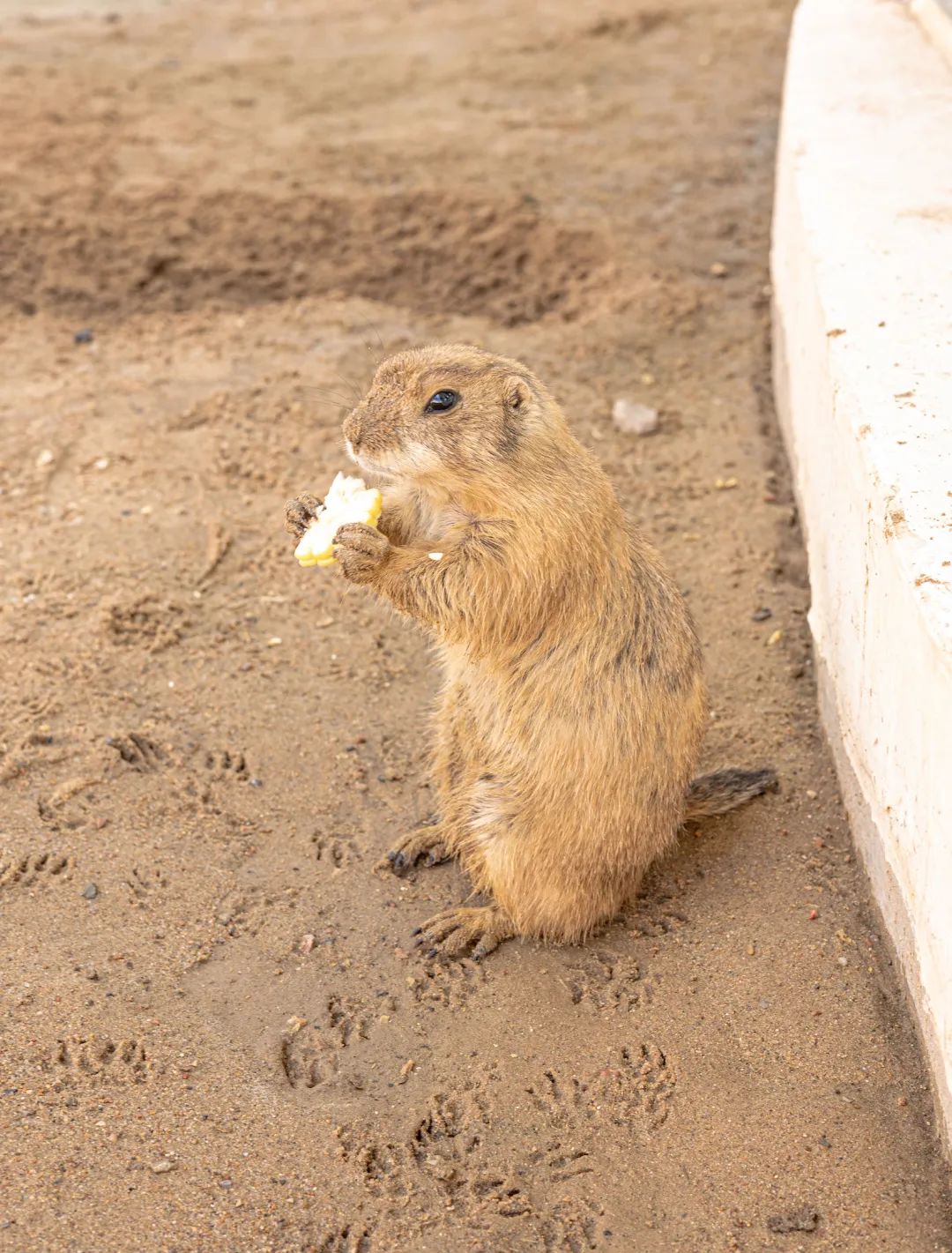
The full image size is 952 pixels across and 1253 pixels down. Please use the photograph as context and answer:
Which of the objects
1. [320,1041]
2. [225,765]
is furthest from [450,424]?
[320,1041]

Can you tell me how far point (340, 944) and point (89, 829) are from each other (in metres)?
0.77

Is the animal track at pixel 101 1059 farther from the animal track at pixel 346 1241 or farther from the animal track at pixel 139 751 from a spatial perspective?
the animal track at pixel 139 751

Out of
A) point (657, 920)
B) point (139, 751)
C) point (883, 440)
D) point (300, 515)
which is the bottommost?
point (657, 920)

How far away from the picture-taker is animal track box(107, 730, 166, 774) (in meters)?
3.84

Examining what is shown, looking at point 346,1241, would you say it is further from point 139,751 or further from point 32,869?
point 139,751

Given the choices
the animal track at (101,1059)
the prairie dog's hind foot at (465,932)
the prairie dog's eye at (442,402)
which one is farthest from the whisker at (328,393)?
the animal track at (101,1059)

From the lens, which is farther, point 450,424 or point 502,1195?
point 450,424

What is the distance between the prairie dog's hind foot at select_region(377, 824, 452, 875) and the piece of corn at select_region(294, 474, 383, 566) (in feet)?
2.69

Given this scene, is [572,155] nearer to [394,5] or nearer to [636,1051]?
[394,5]

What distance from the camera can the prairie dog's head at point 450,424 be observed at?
322cm

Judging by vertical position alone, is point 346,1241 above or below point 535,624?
below

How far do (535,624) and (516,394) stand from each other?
0.55 metres

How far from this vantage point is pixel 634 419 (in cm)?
538

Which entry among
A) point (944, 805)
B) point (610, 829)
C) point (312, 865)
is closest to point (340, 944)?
point (312, 865)
